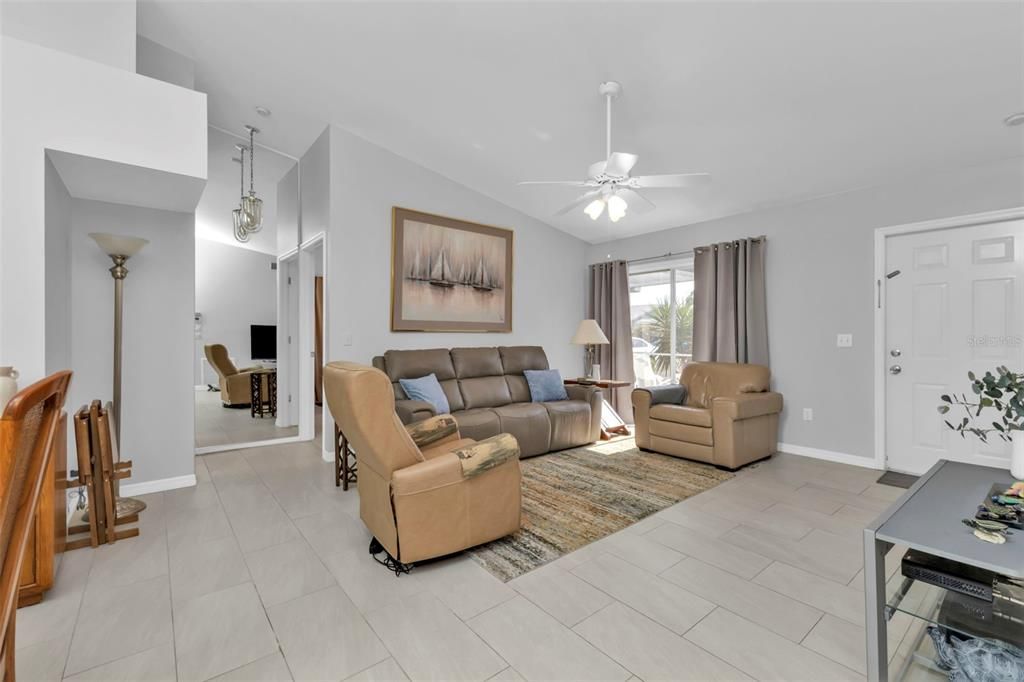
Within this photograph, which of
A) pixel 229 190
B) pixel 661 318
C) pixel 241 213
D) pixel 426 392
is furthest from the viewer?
pixel 229 190

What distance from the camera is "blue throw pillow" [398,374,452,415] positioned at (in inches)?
157

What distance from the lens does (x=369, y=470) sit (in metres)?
2.46

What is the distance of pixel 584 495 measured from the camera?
3277 mm

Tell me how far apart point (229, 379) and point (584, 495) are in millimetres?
5709

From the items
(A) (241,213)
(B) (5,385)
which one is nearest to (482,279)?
(A) (241,213)

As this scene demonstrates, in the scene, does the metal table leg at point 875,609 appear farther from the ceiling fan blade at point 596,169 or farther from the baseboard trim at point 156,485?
the baseboard trim at point 156,485

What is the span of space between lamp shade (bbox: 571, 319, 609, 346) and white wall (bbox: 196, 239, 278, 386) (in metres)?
5.02

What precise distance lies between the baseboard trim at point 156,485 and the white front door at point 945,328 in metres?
5.58

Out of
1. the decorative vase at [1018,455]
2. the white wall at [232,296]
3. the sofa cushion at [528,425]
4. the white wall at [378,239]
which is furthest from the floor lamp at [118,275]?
the decorative vase at [1018,455]

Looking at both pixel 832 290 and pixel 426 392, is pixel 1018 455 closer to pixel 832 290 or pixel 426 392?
pixel 832 290

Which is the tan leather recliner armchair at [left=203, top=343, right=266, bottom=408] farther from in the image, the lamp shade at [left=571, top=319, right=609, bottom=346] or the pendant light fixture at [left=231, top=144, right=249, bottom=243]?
the lamp shade at [left=571, top=319, right=609, bottom=346]

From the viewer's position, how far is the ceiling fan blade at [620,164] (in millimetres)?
2680

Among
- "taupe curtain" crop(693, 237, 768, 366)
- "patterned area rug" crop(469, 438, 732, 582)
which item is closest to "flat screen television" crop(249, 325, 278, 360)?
"patterned area rug" crop(469, 438, 732, 582)

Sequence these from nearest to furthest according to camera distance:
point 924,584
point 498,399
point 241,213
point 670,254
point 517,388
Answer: point 924,584 → point 241,213 → point 498,399 → point 517,388 → point 670,254
